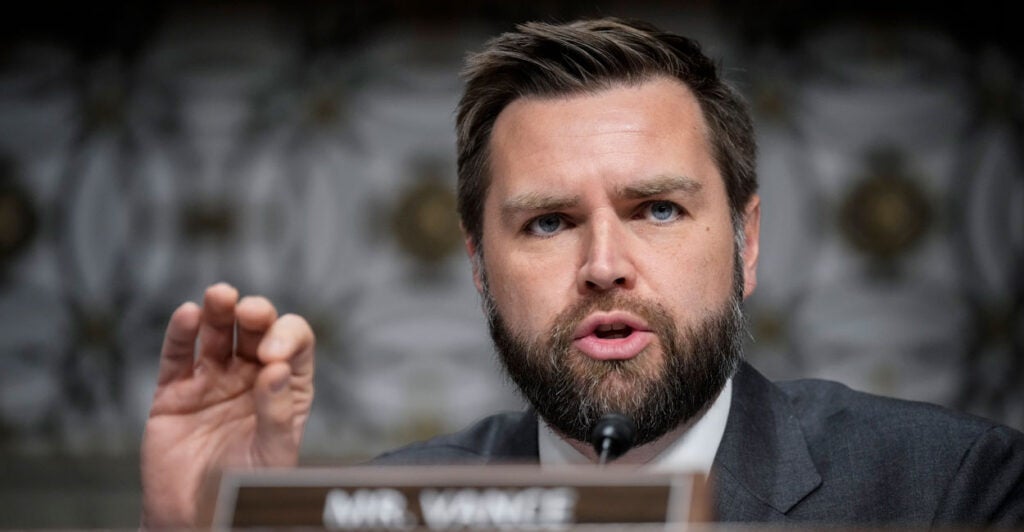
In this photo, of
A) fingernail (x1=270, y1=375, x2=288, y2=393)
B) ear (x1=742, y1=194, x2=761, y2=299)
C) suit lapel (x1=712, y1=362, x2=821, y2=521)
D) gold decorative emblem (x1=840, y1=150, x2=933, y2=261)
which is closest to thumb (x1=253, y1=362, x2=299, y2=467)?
fingernail (x1=270, y1=375, x2=288, y2=393)

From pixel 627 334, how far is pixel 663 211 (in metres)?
0.23

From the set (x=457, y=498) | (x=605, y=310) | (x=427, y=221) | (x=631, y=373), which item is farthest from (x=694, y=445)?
(x=427, y=221)

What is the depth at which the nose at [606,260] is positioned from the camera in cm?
185

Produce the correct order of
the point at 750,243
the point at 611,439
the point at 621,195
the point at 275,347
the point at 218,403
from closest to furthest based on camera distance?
the point at 611,439 < the point at 275,347 < the point at 218,403 < the point at 621,195 < the point at 750,243

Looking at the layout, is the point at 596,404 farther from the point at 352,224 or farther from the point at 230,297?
the point at 352,224

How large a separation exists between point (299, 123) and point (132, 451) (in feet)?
4.08

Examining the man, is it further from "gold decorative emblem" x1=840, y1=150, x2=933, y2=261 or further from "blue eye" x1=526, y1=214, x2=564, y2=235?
"gold decorative emblem" x1=840, y1=150, x2=933, y2=261

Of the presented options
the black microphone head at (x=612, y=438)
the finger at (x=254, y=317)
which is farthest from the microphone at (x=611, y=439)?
the finger at (x=254, y=317)

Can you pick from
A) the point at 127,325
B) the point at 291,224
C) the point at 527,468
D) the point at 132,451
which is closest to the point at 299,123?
the point at 291,224

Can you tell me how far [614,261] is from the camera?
1.86 metres

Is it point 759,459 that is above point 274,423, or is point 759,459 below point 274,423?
below

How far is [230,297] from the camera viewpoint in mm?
1655

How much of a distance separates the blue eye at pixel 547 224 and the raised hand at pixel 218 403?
46 centimetres

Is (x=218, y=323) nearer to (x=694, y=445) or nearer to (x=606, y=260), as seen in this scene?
(x=606, y=260)
